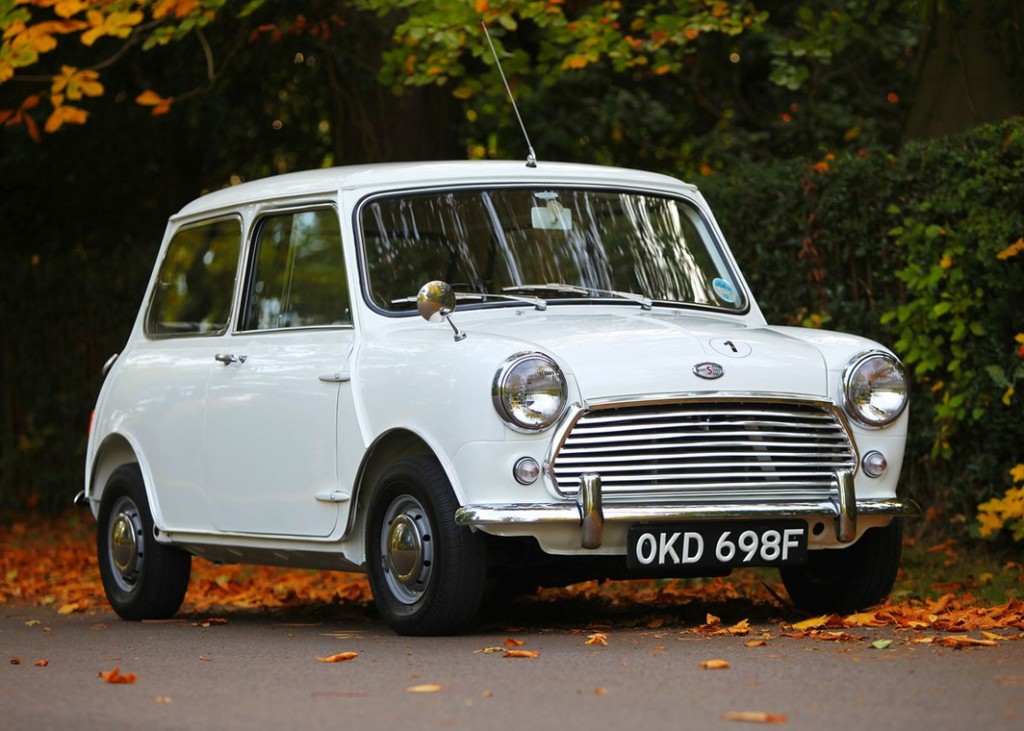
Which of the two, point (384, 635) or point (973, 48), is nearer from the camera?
point (384, 635)

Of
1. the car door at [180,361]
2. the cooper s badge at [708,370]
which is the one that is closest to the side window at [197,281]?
the car door at [180,361]

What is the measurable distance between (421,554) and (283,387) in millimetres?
1270

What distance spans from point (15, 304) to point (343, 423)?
11749 millimetres

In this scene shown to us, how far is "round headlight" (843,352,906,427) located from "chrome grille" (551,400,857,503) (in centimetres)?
10

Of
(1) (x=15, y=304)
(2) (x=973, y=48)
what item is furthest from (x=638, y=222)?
(1) (x=15, y=304)

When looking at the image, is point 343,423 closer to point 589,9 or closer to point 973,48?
point 973,48

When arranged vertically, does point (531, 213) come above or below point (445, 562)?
above

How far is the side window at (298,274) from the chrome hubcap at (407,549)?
3.36 feet

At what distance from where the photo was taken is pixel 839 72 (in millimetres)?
17266

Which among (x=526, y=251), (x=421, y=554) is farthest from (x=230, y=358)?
(x=421, y=554)

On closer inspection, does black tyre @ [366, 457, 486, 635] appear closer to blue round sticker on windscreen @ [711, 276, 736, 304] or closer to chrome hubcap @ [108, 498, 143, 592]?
blue round sticker on windscreen @ [711, 276, 736, 304]

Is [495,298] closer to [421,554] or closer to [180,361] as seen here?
[421,554]

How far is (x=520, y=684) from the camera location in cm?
577

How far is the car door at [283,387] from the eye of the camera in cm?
771
